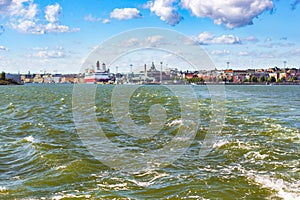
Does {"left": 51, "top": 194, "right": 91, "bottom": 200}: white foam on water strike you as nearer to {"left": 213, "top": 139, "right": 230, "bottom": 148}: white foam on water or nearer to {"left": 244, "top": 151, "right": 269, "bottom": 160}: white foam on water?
{"left": 244, "top": 151, "right": 269, "bottom": 160}: white foam on water

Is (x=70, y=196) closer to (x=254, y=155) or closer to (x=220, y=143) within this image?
(x=254, y=155)

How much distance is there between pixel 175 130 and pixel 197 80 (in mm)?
171137

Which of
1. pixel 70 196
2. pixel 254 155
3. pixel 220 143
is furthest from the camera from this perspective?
pixel 220 143

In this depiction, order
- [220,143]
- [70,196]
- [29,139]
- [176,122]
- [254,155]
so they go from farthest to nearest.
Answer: [176,122] < [29,139] < [220,143] < [254,155] < [70,196]

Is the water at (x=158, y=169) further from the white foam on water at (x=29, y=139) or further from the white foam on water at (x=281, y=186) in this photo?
the white foam on water at (x=29, y=139)

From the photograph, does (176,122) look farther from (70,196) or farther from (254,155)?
(70,196)

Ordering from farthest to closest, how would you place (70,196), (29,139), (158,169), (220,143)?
(29,139) < (220,143) < (158,169) < (70,196)

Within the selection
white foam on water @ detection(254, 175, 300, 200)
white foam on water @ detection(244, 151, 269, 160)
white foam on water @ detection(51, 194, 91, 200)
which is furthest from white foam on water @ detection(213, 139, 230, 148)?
white foam on water @ detection(51, 194, 91, 200)

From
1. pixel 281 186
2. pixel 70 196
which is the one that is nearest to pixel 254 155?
pixel 281 186

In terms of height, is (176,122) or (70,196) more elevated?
(70,196)

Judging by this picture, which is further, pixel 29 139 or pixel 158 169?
pixel 29 139

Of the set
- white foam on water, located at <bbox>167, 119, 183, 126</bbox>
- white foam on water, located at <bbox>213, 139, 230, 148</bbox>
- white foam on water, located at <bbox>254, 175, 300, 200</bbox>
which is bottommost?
white foam on water, located at <bbox>167, 119, 183, 126</bbox>

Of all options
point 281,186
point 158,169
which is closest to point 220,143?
point 158,169

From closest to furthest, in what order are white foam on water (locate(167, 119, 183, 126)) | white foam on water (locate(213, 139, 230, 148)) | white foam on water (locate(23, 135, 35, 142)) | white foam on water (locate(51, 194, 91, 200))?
white foam on water (locate(51, 194, 91, 200))
white foam on water (locate(213, 139, 230, 148))
white foam on water (locate(23, 135, 35, 142))
white foam on water (locate(167, 119, 183, 126))
